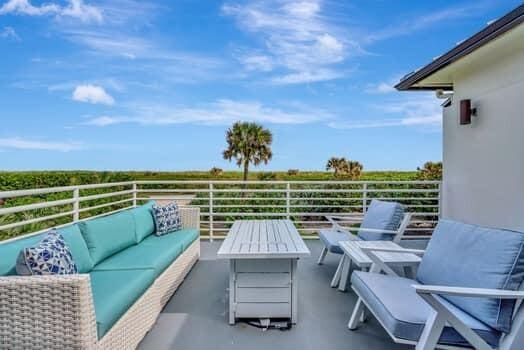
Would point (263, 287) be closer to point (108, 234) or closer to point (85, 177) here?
point (108, 234)

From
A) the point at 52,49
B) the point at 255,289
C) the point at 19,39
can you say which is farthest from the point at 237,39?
the point at 255,289

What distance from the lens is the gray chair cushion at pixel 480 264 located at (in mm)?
1839

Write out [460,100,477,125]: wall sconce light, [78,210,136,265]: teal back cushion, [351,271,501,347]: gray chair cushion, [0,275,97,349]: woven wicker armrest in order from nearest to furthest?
[0,275,97,349]: woven wicker armrest → [351,271,501,347]: gray chair cushion → [78,210,136,265]: teal back cushion → [460,100,477,125]: wall sconce light

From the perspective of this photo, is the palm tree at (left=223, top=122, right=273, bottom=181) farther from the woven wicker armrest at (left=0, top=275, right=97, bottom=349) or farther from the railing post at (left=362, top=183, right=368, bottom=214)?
the woven wicker armrest at (left=0, top=275, right=97, bottom=349)

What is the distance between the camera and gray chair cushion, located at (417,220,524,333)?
6.03ft

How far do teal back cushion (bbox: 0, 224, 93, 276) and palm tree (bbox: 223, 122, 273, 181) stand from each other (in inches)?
393

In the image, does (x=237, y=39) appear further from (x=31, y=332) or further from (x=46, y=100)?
(x=31, y=332)

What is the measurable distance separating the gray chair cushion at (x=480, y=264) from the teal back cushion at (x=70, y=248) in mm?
2476

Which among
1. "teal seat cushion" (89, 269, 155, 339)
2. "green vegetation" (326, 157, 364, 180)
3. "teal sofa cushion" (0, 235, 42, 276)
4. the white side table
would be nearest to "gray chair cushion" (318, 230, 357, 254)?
the white side table

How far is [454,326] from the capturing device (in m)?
1.73

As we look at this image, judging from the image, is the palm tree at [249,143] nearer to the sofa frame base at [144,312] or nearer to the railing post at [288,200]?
the railing post at [288,200]

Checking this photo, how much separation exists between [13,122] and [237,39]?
5304mm

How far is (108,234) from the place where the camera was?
319 cm

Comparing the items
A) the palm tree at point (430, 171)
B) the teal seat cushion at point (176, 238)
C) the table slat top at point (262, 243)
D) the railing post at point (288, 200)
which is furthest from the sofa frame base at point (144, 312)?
the palm tree at point (430, 171)
